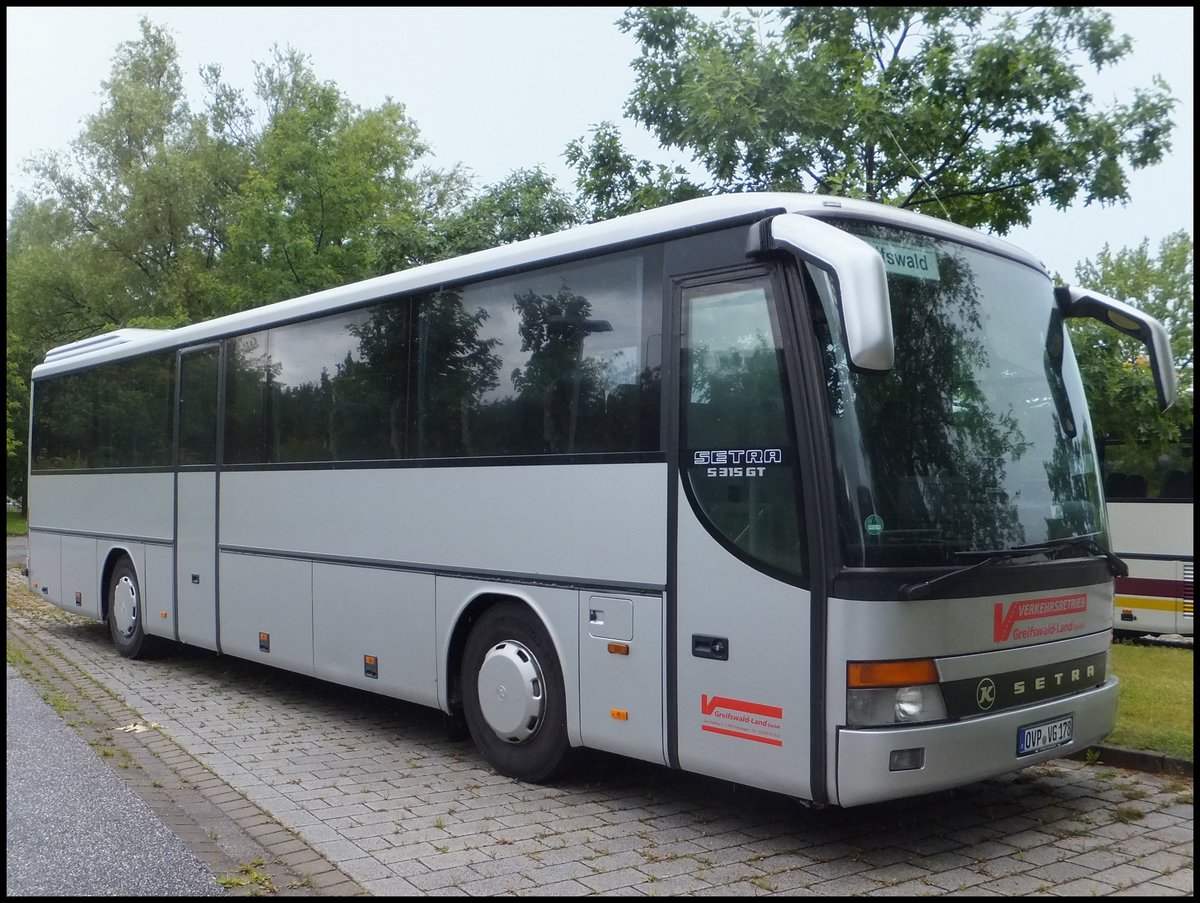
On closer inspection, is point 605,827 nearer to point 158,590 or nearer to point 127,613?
point 158,590

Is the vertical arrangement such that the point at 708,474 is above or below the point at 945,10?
below

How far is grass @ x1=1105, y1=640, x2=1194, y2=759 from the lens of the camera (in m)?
7.53

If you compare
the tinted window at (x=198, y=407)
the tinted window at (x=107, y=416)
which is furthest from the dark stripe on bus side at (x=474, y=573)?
the tinted window at (x=107, y=416)

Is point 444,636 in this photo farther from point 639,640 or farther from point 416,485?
point 639,640

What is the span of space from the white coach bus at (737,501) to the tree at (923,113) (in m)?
3.65

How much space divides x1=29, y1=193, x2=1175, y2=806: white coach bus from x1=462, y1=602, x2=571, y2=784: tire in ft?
0.07

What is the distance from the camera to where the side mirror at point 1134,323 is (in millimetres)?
6805

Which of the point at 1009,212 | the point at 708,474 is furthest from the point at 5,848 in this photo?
the point at 1009,212

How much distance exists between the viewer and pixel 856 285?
491cm

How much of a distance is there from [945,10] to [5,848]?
31.0 ft

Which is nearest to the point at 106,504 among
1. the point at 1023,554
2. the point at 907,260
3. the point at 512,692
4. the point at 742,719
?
the point at 512,692

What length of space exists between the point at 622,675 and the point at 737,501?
125 cm

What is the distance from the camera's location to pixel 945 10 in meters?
10.4

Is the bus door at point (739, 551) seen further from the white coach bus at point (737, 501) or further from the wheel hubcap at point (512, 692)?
the wheel hubcap at point (512, 692)
